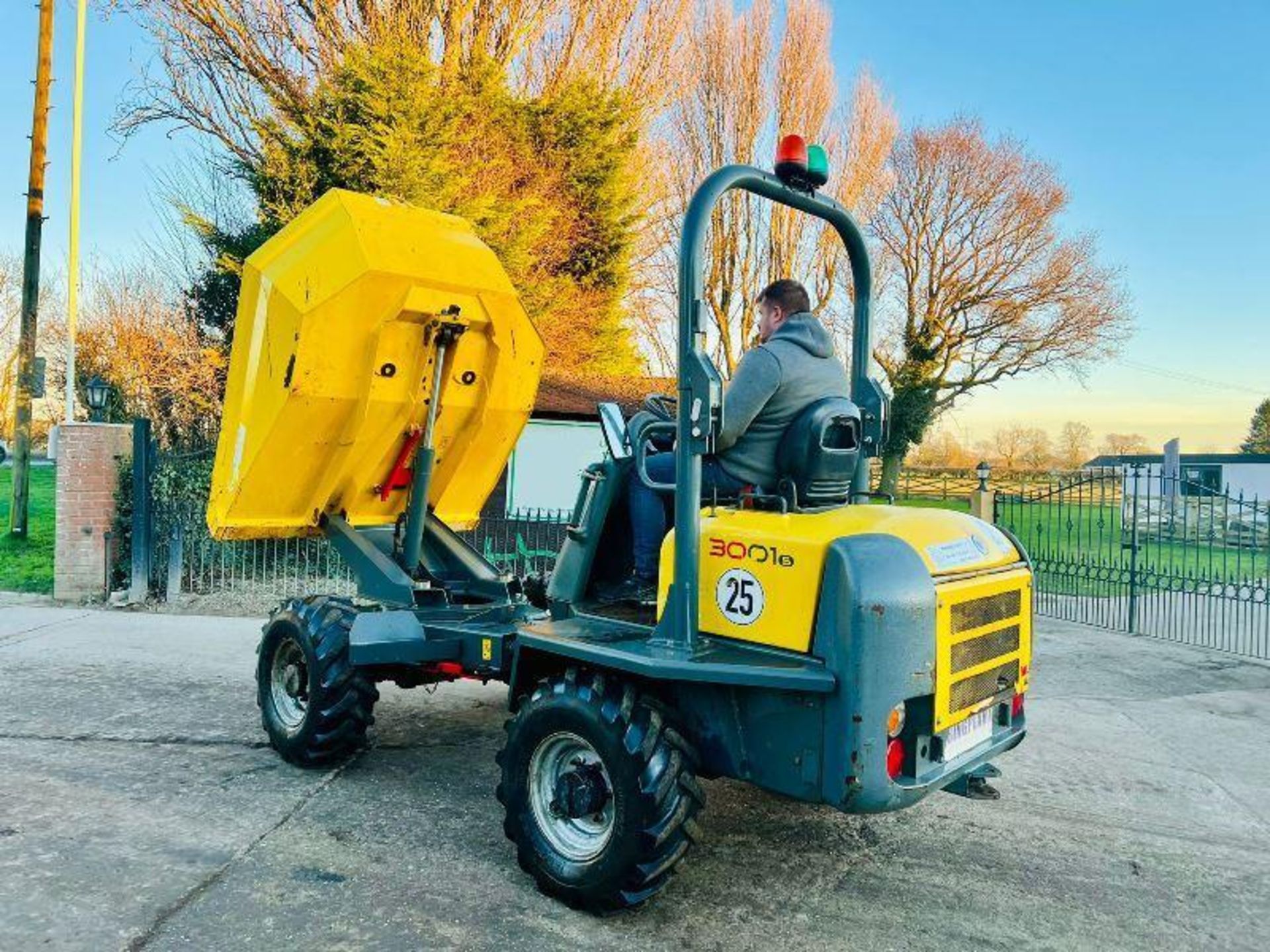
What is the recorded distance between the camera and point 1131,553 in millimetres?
10672

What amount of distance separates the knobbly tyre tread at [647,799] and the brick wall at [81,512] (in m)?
8.63

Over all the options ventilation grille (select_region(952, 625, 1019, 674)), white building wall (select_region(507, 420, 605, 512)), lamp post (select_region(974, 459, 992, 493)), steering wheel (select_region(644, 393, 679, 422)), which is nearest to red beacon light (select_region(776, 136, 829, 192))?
steering wheel (select_region(644, 393, 679, 422))

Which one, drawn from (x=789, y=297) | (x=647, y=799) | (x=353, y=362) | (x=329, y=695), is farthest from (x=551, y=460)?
(x=647, y=799)

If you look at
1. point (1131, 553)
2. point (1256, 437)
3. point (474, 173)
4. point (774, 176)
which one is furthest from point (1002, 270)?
point (1256, 437)

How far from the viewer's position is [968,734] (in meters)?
3.63

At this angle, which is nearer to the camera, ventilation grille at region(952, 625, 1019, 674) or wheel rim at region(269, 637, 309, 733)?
ventilation grille at region(952, 625, 1019, 674)

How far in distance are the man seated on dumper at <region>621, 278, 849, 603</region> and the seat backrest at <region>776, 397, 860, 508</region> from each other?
52 millimetres

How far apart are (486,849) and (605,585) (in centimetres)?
122

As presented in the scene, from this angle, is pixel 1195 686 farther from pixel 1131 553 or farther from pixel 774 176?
pixel 774 176

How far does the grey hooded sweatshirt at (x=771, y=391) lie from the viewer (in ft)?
12.1

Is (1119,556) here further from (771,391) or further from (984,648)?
(771,391)

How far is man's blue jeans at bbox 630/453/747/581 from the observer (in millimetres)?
4121

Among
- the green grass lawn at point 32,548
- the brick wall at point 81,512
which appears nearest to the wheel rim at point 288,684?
the brick wall at point 81,512

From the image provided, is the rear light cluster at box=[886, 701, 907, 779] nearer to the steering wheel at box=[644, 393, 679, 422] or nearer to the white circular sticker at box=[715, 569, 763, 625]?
the white circular sticker at box=[715, 569, 763, 625]
